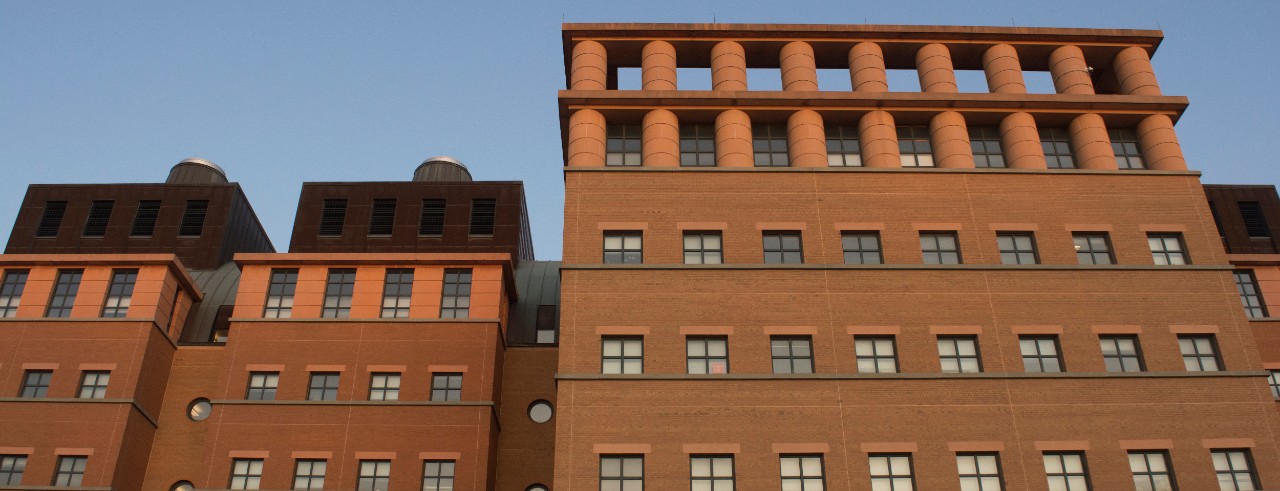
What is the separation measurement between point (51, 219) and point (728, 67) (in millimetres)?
34891

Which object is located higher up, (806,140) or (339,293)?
(806,140)

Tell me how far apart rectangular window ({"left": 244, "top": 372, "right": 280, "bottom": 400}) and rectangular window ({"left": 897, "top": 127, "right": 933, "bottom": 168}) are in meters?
24.8

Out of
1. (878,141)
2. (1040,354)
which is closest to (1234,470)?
(1040,354)

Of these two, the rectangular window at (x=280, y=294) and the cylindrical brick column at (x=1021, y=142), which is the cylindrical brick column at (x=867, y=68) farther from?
the rectangular window at (x=280, y=294)

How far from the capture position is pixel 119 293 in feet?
140

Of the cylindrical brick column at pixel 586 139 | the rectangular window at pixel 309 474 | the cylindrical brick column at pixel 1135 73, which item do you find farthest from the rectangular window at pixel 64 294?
the cylindrical brick column at pixel 1135 73

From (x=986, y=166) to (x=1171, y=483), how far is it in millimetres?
12167

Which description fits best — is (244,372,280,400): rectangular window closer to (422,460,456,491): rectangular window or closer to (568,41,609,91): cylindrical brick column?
(422,460,456,491): rectangular window

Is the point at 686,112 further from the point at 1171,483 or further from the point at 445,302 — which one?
the point at 1171,483

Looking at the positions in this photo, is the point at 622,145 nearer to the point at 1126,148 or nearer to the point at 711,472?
the point at 711,472

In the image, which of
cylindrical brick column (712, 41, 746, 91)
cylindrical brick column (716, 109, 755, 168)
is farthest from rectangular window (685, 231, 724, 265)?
cylindrical brick column (712, 41, 746, 91)

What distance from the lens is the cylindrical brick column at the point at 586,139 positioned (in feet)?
119

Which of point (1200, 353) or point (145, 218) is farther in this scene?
point (145, 218)

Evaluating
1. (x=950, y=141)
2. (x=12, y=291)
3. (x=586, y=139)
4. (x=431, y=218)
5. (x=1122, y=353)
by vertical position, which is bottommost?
(x=1122, y=353)
